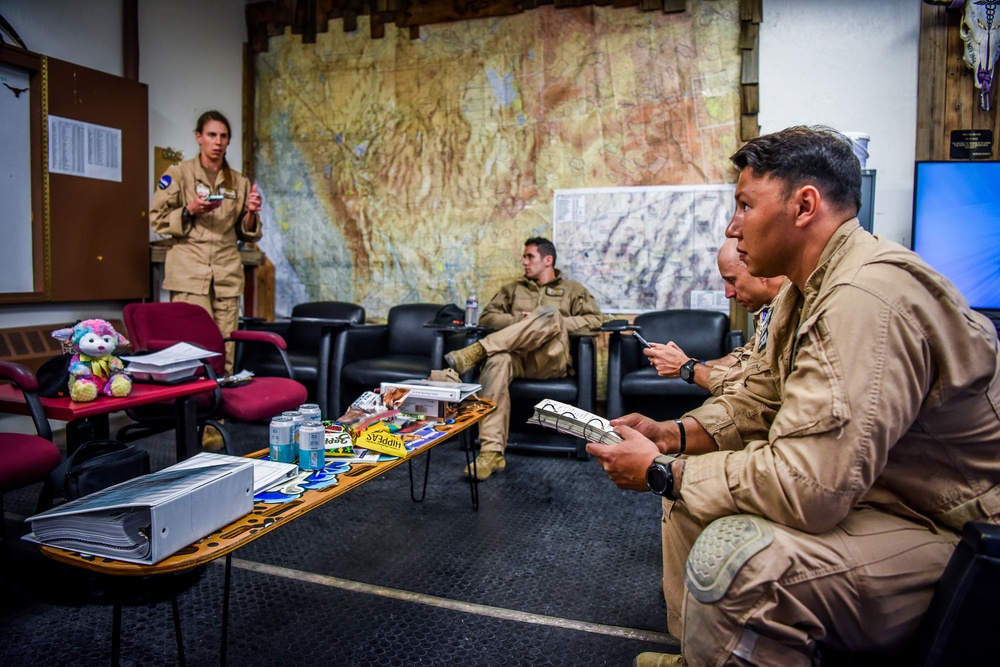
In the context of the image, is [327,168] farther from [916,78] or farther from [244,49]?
[916,78]

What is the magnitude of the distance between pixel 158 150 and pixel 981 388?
480 cm

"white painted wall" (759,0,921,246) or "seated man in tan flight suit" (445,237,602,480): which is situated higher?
"white painted wall" (759,0,921,246)

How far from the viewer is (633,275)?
442 cm

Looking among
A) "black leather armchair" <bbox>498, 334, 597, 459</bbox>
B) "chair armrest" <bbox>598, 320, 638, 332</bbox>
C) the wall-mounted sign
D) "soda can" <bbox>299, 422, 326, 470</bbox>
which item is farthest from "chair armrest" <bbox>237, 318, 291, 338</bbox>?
the wall-mounted sign

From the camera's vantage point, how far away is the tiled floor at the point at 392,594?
1760mm

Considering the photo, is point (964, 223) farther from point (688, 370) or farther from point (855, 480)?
point (855, 480)

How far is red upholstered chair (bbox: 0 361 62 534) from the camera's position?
1.93 metres

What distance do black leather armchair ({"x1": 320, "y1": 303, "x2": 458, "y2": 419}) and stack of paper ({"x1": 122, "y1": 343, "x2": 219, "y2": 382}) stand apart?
1.33 m

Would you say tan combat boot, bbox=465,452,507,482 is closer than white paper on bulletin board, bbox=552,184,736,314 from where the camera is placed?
Yes

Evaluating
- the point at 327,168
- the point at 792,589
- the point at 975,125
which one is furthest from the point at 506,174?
the point at 792,589

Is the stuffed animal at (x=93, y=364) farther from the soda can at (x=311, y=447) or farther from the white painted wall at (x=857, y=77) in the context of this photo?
the white painted wall at (x=857, y=77)

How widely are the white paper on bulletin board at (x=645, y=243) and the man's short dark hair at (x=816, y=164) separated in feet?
10.1

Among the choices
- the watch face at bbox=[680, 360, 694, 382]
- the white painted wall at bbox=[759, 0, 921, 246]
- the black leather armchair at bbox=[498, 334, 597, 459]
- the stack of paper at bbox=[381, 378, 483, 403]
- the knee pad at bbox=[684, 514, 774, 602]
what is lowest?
the black leather armchair at bbox=[498, 334, 597, 459]

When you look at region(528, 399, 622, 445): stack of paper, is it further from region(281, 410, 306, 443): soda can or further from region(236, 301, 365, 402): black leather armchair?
region(236, 301, 365, 402): black leather armchair
